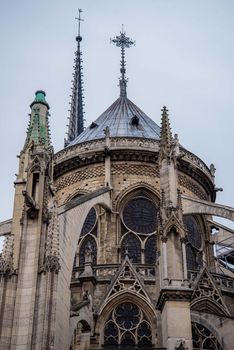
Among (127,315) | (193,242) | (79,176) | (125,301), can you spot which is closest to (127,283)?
(125,301)

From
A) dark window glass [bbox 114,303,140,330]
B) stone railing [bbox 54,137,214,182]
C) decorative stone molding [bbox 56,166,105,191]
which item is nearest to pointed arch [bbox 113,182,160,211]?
decorative stone molding [bbox 56,166,105,191]

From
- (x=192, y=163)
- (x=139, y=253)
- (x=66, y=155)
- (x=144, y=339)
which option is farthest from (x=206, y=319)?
(x=66, y=155)

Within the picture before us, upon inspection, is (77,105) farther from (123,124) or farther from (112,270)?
(112,270)

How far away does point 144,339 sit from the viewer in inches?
749

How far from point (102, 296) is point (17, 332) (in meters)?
7.45

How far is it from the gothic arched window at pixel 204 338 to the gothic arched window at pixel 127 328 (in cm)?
157

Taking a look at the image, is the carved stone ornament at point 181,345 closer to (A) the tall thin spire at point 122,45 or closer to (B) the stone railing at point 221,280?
(B) the stone railing at point 221,280

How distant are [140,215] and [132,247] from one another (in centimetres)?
154

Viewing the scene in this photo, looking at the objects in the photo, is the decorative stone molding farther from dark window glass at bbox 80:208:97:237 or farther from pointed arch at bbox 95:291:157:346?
pointed arch at bbox 95:291:157:346

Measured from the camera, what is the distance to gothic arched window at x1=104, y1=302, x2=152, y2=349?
62.0 ft

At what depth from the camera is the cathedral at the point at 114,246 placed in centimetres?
1330

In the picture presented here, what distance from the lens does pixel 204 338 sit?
1802cm

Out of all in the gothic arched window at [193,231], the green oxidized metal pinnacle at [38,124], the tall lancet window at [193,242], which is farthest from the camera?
the gothic arched window at [193,231]

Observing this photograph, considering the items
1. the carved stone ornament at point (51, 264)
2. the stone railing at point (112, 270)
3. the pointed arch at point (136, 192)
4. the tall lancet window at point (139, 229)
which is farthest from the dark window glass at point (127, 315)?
the carved stone ornament at point (51, 264)
